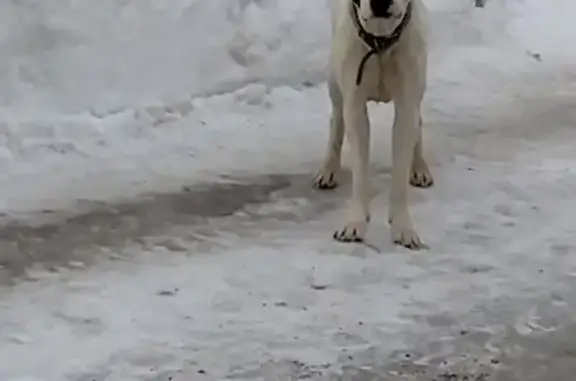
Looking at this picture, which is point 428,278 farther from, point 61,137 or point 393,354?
point 61,137

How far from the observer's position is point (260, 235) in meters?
3.92

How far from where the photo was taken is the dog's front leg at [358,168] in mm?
3795

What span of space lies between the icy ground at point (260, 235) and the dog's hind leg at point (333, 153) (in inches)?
3.1

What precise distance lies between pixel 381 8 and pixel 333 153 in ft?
3.77

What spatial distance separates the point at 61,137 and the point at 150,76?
0.99m

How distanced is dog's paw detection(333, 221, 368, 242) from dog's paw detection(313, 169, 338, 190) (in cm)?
64

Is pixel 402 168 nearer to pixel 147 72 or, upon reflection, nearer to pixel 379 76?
pixel 379 76

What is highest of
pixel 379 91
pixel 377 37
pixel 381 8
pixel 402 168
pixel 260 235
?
pixel 381 8

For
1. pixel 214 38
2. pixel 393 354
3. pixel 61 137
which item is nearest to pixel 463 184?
pixel 393 354

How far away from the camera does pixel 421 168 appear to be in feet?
14.6

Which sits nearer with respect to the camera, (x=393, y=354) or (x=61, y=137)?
(x=393, y=354)

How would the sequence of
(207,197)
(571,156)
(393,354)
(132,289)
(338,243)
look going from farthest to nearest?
(571,156)
(207,197)
(338,243)
(132,289)
(393,354)

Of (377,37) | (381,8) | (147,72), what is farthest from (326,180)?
(147,72)

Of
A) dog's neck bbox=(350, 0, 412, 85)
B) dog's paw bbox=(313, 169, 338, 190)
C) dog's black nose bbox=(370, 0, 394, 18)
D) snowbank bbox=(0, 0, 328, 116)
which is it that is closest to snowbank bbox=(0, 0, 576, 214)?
snowbank bbox=(0, 0, 328, 116)
